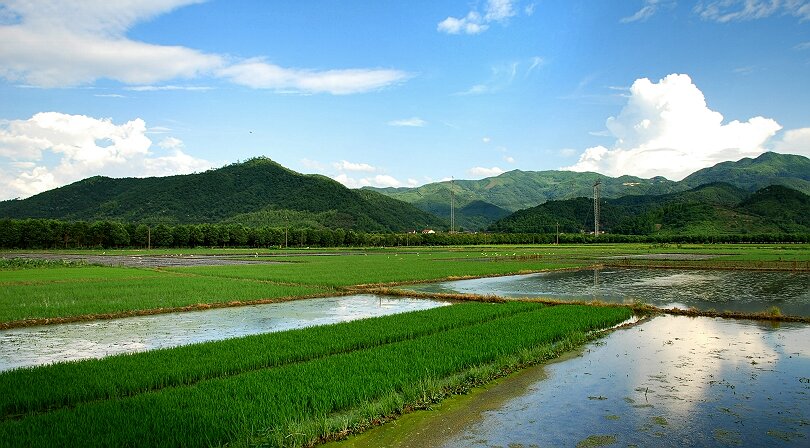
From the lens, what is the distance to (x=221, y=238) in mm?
100875

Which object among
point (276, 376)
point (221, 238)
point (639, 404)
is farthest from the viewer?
point (221, 238)

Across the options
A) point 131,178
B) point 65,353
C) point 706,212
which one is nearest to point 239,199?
point 131,178

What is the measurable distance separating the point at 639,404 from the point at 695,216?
437ft

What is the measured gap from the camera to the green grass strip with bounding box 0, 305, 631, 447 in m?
6.79

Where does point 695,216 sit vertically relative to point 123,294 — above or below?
above

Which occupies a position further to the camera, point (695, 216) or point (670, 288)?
point (695, 216)

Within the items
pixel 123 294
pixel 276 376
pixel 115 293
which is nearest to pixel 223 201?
pixel 115 293

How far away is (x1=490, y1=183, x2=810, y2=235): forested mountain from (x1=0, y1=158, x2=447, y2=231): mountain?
46995mm

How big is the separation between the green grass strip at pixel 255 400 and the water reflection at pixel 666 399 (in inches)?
73.7

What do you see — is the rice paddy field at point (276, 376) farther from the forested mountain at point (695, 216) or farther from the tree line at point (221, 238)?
the forested mountain at point (695, 216)

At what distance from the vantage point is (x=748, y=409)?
8555mm

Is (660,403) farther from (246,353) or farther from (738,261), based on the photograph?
(738,261)

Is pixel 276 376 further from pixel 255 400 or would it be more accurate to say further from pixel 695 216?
pixel 695 216

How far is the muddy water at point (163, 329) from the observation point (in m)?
13.1
